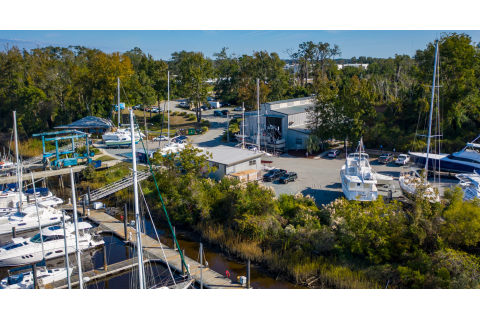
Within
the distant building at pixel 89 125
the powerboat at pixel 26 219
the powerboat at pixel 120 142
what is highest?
the distant building at pixel 89 125

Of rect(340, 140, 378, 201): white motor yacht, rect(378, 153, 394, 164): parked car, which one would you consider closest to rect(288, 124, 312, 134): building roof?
rect(378, 153, 394, 164): parked car

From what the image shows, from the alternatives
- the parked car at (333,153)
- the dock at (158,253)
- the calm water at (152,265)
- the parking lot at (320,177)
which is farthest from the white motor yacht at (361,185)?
the parked car at (333,153)

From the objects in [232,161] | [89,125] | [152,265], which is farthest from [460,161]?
[89,125]

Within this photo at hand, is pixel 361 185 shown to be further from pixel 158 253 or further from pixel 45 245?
pixel 45 245

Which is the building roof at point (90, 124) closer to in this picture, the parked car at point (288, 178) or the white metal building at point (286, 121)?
the white metal building at point (286, 121)

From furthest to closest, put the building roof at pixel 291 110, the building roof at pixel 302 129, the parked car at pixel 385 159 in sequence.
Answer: the building roof at pixel 291 110 → the building roof at pixel 302 129 → the parked car at pixel 385 159

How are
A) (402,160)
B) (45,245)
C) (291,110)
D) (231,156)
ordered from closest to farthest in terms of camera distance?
1. (45,245)
2. (231,156)
3. (402,160)
4. (291,110)

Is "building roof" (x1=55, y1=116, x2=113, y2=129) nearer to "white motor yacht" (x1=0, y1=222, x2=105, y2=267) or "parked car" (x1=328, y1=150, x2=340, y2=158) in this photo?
"white motor yacht" (x1=0, y1=222, x2=105, y2=267)
